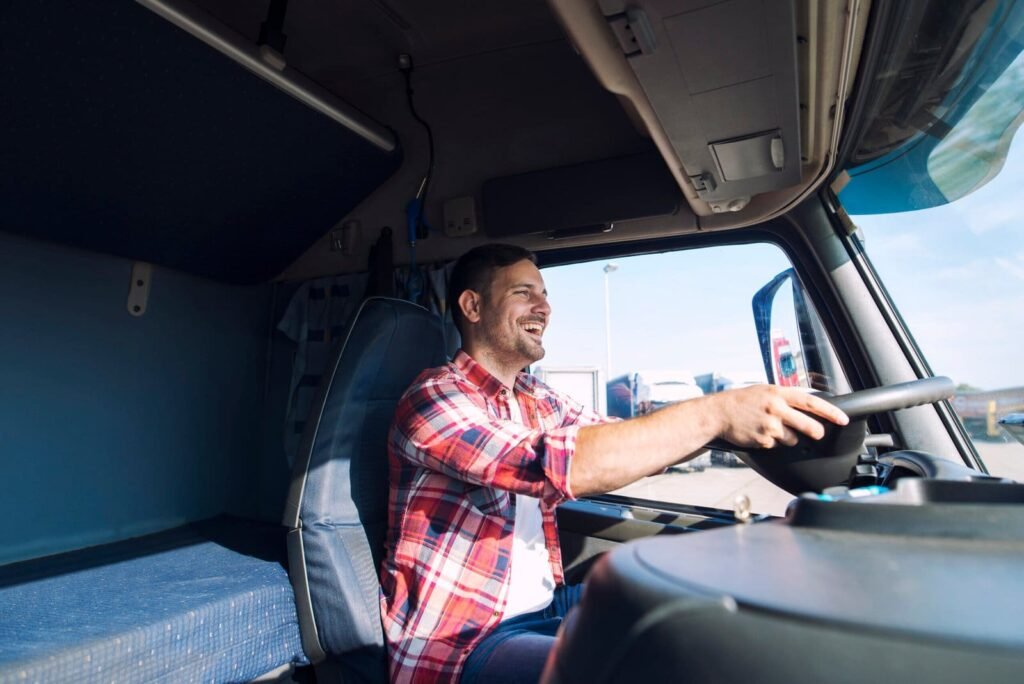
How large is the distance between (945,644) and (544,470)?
83 cm

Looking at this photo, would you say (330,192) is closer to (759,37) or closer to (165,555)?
(165,555)

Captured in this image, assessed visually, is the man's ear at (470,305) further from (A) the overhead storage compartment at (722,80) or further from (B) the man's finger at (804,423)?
(B) the man's finger at (804,423)

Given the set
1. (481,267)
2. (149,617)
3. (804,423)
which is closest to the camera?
(804,423)

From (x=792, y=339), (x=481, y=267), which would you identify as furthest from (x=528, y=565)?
(x=792, y=339)

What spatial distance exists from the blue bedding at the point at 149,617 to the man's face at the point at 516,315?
2.78 feet

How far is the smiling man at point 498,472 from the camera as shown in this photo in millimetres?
1038

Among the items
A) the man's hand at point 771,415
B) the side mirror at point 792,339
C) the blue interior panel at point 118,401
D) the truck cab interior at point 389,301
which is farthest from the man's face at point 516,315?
the blue interior panel at point 118,401

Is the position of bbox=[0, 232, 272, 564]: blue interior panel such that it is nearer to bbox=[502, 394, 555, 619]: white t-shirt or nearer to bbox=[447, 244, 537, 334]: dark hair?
bbox=[447, 244, 537, 334]: dark hair

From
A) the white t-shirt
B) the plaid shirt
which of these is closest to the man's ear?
the plaid shirt

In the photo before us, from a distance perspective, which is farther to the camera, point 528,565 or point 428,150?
point 428,150

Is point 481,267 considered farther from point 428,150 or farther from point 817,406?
point 817,406

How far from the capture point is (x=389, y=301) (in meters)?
1.65

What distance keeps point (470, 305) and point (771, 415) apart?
1.08 metres

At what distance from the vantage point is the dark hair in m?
1.87
